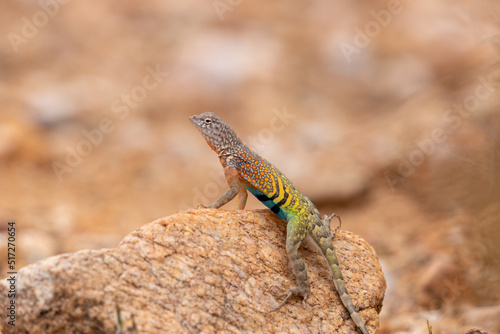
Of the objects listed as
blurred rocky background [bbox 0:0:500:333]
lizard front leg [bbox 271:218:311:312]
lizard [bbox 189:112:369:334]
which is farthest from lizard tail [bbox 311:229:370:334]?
blurred rocky background [bbox 0:0:500:333]

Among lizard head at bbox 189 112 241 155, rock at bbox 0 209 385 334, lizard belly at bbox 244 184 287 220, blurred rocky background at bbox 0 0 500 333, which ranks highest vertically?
blurred rocky background at bbox 0 0 500 333

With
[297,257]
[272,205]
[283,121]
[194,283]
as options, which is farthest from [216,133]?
[283,121]

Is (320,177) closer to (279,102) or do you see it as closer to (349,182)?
(349,182)

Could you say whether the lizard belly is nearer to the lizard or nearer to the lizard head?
the lizard

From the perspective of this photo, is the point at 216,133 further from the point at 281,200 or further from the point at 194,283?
the point at 194,283

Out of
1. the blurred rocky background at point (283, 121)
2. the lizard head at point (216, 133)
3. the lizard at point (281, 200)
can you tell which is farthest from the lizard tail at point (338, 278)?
the blurred rocky background at point (283, 121)

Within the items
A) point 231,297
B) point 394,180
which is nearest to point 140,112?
point 394,180
